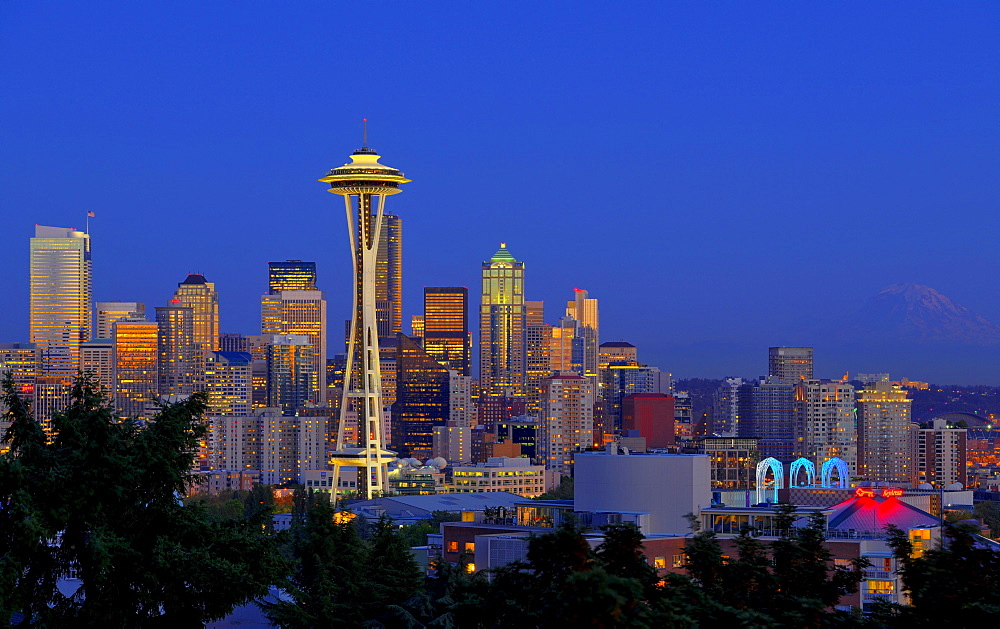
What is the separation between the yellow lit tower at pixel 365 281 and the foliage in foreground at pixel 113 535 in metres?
128

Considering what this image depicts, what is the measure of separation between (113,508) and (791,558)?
12107 mm

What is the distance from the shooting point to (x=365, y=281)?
544 ft

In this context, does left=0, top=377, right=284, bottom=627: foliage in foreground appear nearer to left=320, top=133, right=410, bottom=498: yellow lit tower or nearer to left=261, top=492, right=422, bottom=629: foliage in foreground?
left=261, top=492, right=422, bottom=629: foliage in foreground

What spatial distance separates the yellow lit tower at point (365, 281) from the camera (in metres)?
165

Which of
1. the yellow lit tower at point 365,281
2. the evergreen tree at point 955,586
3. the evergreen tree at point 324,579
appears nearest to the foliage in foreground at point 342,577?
the evergreen tree at point 324,579

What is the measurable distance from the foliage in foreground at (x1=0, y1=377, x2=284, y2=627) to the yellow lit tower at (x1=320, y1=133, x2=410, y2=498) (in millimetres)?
127754

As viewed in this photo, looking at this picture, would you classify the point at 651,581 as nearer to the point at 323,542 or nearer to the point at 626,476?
the point at 323,542

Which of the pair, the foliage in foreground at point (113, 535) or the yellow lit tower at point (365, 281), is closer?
the foliage in foreground at point (113, 535)

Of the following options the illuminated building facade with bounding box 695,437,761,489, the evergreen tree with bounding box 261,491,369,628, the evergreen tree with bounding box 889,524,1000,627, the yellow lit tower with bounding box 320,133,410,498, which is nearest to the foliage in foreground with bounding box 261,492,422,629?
the evergreen tree with bounding box 261,491,369,628

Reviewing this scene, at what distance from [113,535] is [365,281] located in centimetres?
13729

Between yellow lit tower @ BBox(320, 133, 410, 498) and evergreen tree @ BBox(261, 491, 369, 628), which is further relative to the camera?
yellow lit tower @ BBox(320, 133, 410, 498)

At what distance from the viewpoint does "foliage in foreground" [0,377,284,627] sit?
93.1ft

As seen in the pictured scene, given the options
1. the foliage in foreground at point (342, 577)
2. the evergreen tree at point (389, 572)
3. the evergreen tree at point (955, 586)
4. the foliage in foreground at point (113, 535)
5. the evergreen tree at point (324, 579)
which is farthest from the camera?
the evergreen tree at point (389, 572)

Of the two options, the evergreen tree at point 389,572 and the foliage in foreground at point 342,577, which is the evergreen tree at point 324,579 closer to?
the foliage in foreground at point 342,577
